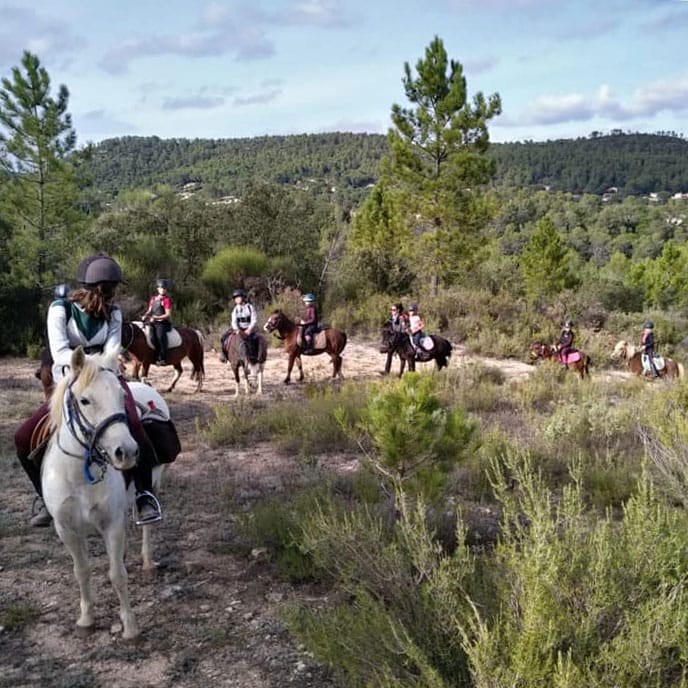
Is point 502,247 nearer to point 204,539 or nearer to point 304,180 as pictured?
point 304,180

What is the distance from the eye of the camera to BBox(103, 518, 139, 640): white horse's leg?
3.51 m

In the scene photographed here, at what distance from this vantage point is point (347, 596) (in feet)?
13.0

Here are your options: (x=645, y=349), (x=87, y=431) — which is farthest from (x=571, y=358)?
(x=87, y=431)

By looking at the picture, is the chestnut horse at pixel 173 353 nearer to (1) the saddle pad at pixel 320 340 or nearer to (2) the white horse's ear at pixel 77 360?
(1) the saddle pad at pixel 320 340

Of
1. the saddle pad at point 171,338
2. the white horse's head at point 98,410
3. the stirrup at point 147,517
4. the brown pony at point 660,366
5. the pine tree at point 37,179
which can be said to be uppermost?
the pine tree at point 37,179

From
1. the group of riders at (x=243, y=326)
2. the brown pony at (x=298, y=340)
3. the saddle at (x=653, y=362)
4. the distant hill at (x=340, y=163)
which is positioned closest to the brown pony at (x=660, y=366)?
the saddle at (x=653, y=362)

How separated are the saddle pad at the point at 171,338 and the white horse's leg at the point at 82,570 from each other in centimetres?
740

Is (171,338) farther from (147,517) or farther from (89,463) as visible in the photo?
(89,463)

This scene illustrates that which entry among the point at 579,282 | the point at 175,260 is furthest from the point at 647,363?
the point at 579,282

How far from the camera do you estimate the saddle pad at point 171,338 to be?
424 inches

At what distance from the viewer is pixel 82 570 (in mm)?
3656

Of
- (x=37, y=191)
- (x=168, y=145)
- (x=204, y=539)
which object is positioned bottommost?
(x=204, y=539)

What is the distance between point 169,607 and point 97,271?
223 cm

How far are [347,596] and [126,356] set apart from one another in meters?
9.08
